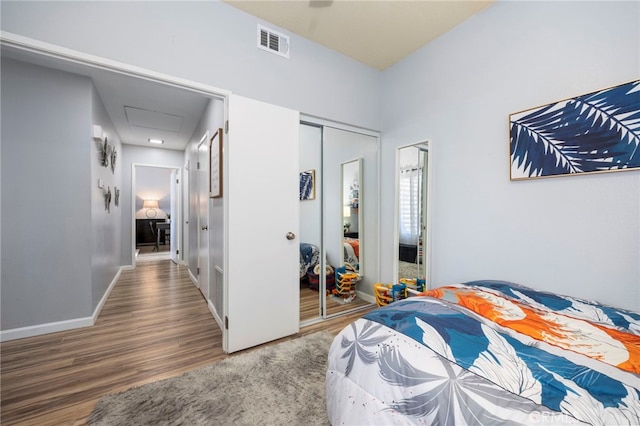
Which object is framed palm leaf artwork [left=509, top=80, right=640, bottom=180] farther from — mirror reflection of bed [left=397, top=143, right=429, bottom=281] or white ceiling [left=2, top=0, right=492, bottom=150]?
white ceiling [left=2, top=0, right=492, bottom=150]

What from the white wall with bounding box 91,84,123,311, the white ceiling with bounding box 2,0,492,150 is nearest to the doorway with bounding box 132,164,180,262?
the white wall with bounding box 91,84,123,311

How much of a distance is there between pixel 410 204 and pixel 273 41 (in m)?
2.09

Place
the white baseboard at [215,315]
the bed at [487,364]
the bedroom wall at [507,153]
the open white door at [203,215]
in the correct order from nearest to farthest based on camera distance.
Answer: the bed at [487,364] → the bedroom wall at [507,153] → the white baseboard at [215,315] → the open white door at [203,215]

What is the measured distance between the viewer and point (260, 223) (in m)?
2.21

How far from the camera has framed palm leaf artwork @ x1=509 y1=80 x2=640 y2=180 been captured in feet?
4.75

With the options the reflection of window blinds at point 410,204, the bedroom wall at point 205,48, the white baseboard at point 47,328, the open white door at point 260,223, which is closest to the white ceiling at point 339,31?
the bedroom wall at point 205,48

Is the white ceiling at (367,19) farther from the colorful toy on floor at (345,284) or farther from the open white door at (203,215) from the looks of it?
the colorful toy on floor at (345,284)

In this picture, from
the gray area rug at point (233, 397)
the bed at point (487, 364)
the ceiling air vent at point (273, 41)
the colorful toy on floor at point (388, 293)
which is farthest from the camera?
the colorful toy on floor at point (388, 293)

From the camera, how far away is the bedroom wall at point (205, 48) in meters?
1.54

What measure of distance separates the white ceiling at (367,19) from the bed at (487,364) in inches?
90.8

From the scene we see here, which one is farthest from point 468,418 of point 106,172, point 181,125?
point 181,125

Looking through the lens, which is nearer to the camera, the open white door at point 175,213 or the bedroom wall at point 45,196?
the bedroom wall at point 45,196

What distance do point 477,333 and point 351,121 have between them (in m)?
2.37

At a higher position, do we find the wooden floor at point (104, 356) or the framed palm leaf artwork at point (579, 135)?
the framed palm leaf artwork at point (579, 135)
